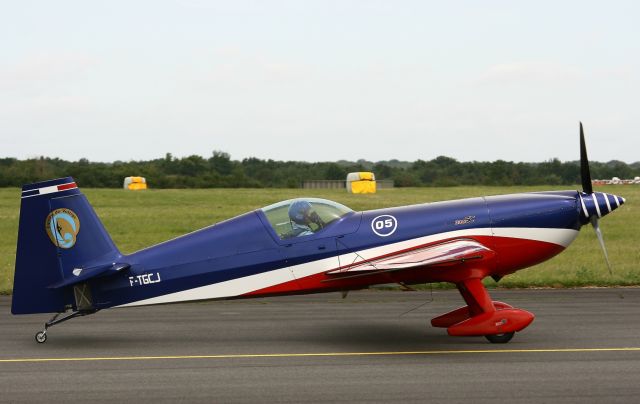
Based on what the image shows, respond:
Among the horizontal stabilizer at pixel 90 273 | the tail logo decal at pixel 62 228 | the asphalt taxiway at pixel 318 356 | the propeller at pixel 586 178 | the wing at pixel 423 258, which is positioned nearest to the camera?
the asphalt taxiway at pixel 318 356

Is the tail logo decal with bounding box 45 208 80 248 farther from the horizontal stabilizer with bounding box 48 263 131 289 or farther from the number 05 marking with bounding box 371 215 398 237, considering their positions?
the number 05 marking with bounding box 371 215 398 237

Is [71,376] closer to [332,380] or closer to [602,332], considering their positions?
[332,380]

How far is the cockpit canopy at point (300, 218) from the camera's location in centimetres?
1173

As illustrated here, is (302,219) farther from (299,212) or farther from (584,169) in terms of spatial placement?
(584,169)

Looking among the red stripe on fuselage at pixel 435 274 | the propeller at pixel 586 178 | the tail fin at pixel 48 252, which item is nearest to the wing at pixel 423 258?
the red stripe on fuselage at pixel 435 274

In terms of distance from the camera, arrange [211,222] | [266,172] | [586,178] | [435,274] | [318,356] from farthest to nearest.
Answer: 1. [266,172]
2. [211,222]
3. [586,178]
4. [435,274]
5. [318,356]

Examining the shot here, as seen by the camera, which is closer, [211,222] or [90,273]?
[90,273]

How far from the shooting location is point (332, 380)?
30.8 ft

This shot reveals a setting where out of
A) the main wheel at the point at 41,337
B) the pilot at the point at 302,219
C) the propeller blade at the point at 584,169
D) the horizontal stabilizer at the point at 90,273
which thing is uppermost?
the propeller blade at the point at 584,169

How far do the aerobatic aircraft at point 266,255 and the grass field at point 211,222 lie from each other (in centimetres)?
673

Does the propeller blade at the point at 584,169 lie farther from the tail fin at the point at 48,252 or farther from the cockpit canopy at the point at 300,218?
the tail fin at the point at 48,252

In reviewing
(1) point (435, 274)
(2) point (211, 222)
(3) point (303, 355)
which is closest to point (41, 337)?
(3) point (303, 355)

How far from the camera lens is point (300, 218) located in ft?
38.7

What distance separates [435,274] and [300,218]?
6.42ft
